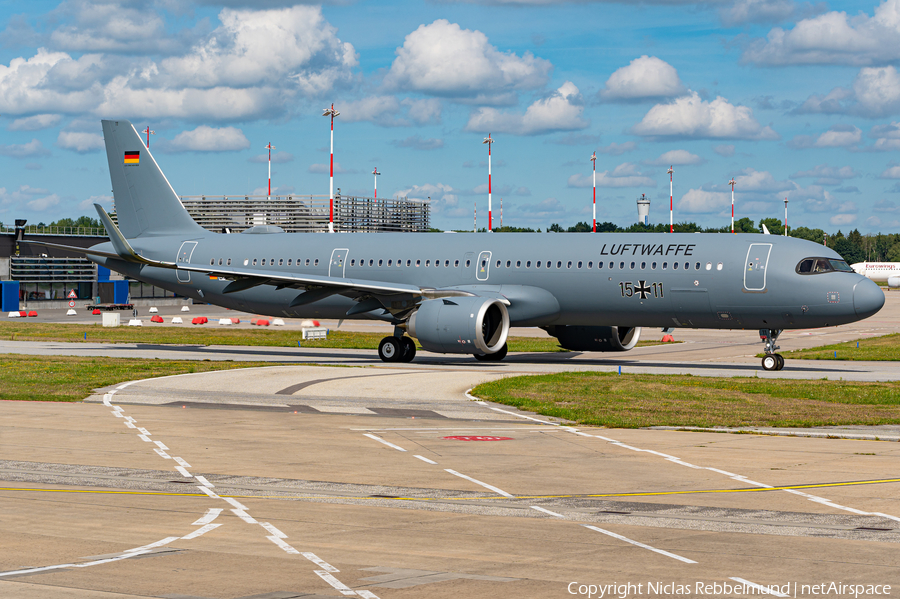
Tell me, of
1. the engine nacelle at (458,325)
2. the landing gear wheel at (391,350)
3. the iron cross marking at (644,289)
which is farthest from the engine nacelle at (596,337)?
the landing gear wheel at (391,350)

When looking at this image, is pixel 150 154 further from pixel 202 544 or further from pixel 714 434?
pixel 202 544

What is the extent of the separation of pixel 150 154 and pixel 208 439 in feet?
101

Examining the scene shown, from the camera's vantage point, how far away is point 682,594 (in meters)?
9.59

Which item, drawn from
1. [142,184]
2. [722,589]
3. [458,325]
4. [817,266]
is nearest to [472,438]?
[722,589]

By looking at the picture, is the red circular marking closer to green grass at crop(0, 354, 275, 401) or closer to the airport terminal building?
green grass at crop(0, 354, 275, 401)

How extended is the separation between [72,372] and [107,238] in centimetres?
6577

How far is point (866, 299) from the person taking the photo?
33.7 meters

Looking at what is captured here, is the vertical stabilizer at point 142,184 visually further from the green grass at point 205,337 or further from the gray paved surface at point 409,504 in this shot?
the gray paved surface at point 409,504

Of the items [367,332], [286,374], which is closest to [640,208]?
[367,332]

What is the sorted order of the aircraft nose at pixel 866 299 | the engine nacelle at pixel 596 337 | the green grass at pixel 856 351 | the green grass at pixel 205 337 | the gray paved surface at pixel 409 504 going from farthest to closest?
the green grass at pixel 205 337
the green grass at pixel 856 351
the engine nacelle at pixel 596 337
the aircraft nose at pixel 866 299
the gray paved surface at pixel 409 504

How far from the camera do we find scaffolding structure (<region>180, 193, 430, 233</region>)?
129875mm

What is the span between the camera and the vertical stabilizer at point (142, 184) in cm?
4788

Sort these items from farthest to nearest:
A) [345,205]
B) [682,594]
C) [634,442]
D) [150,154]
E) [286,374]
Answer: [345,205], [150,154], [286,374], [634,442], [682,594]

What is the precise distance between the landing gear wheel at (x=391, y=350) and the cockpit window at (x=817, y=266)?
52.1ft
